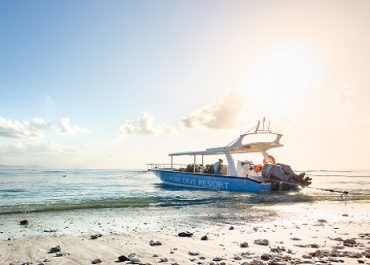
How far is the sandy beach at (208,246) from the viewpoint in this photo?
8.11 meters

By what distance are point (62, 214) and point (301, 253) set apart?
1415 centimetres

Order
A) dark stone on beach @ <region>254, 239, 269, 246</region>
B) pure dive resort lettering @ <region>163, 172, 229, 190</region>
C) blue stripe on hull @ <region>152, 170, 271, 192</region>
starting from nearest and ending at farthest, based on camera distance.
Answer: dark stone on beach @ <region>254, 239, 269, 246</region> < blue stripe on hull @ <region>152, 170, 271, 192</region> < pure dive resort lettering @ <region>163, 172, 229, 190</region>

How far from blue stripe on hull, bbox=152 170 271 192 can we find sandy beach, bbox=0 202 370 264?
20.2m

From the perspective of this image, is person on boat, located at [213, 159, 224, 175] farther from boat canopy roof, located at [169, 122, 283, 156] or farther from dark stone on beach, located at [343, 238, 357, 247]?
dark stone on beach, located at [343, 238, 357, 247]

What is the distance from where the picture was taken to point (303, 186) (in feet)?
117

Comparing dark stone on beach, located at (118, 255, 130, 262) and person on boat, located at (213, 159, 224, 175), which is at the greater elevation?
person on boat, located at (213, 159, 224, 175)

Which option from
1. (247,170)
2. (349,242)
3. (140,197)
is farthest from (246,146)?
(349,242)

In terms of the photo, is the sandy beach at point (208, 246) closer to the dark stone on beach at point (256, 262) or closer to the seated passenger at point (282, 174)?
the dark stone on beach at point (256, 262)

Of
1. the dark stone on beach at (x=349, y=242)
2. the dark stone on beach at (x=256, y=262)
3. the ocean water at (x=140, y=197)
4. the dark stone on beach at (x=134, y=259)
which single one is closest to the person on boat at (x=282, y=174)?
the ocean water at (x=140, y=197)

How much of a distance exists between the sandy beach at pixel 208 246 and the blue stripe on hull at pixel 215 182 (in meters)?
20.2

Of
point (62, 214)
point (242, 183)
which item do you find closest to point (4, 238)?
point (62, 214)

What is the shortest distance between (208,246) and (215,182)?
91.0 feet

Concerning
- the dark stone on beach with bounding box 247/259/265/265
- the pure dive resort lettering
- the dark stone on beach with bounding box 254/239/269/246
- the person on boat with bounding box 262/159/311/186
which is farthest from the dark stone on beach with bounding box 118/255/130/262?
the person on boat with bounding box 262/159/311/186

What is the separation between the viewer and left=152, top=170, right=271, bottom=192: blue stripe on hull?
111ft
